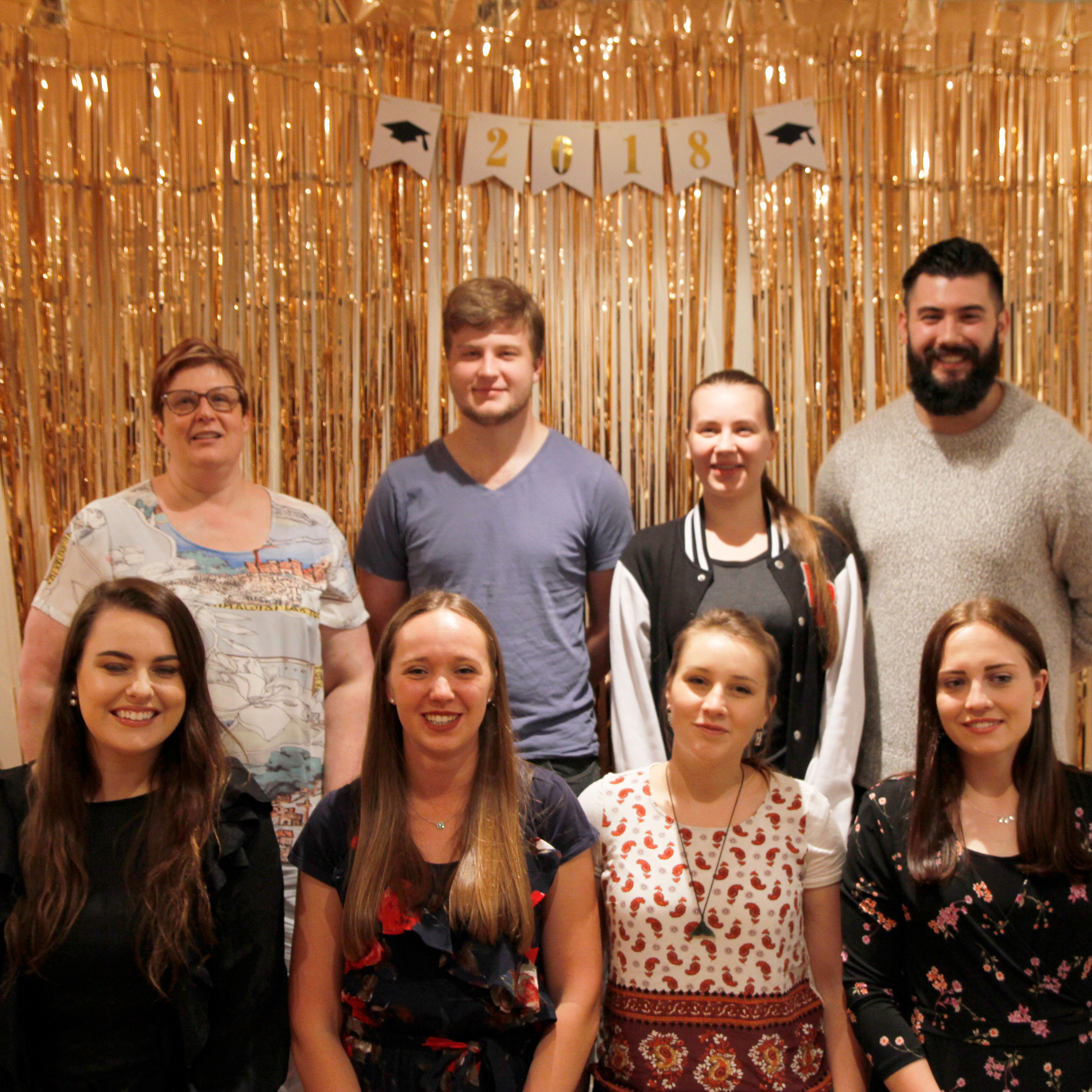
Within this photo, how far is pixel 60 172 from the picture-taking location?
2.79 metres

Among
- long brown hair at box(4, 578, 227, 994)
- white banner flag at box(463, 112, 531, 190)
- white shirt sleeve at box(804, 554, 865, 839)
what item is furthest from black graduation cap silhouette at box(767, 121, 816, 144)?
long brown hair at box(4, 578, 227, 994)

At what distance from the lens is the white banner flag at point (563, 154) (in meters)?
2.97

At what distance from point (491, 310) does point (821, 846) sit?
4.19 ft

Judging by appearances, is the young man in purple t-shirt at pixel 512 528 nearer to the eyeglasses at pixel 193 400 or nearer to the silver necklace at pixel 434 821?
the eyeglasses at pixel 193 400

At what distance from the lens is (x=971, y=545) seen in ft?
7.53

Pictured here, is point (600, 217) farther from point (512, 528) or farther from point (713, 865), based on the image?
point (713, 865)

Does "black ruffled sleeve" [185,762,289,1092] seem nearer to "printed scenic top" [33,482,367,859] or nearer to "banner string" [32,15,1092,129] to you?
"printed scenic top" [33,482,367,859]

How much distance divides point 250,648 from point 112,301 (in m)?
1.19

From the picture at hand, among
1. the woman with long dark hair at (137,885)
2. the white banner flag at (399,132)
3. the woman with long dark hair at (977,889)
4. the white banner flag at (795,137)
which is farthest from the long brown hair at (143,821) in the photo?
the white banner flag at (795,137)

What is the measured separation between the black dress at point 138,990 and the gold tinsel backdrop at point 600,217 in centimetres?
134

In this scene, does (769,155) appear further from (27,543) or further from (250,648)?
(27,543)

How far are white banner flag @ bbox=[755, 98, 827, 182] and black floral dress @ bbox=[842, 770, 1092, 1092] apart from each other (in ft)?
6.06

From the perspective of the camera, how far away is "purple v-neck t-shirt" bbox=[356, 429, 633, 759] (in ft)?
7.84

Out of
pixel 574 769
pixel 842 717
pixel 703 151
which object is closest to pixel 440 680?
pixel 574 769
